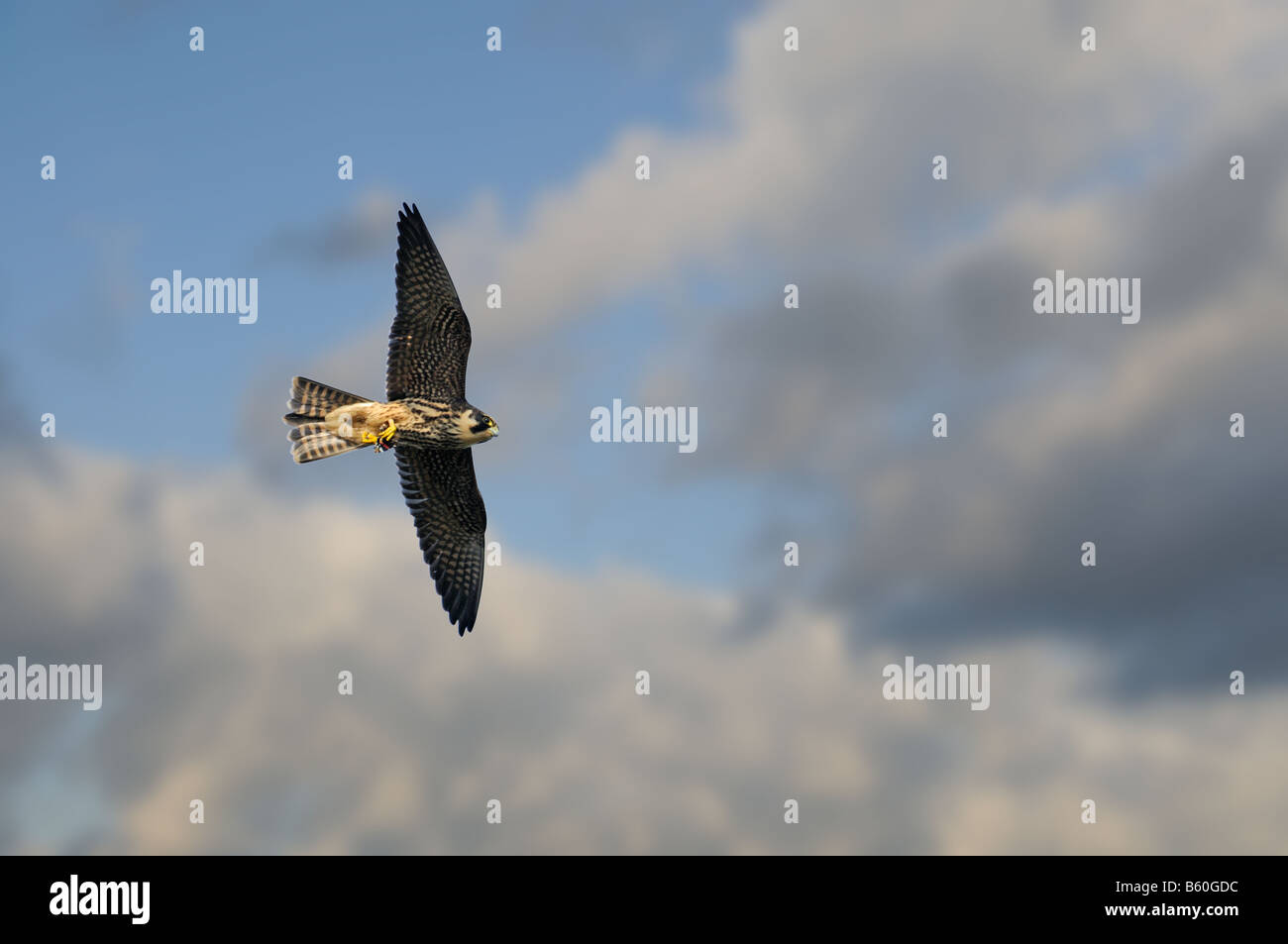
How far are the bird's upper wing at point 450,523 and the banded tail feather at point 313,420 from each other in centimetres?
176

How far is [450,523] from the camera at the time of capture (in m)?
22.1

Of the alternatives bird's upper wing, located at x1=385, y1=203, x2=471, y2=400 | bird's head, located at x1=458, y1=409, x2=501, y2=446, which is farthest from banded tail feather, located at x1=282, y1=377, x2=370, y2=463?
bird's head, located at x1=458, y1=409, x2=501, y2=446

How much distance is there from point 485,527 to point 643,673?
14.5 ft

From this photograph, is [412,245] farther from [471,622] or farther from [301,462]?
[471,622]

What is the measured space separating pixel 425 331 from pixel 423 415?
A: 1.48 meters

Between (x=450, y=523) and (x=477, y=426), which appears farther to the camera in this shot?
(x=450, y=523)

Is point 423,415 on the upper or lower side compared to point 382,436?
upper

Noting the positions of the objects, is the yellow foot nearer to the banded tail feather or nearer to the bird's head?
the banded tail feather

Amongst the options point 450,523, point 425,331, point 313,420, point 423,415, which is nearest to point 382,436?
point 423,415

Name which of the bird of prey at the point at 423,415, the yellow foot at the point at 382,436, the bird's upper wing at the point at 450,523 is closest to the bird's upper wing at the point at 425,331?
the bird of prey at the point at 423,415

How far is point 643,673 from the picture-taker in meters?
24.2

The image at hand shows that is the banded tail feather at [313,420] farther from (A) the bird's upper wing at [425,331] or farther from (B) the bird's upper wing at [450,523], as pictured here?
(B) the bird's upper wing at [450,523]

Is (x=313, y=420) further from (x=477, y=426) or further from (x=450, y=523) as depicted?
(x=450, y=523)
